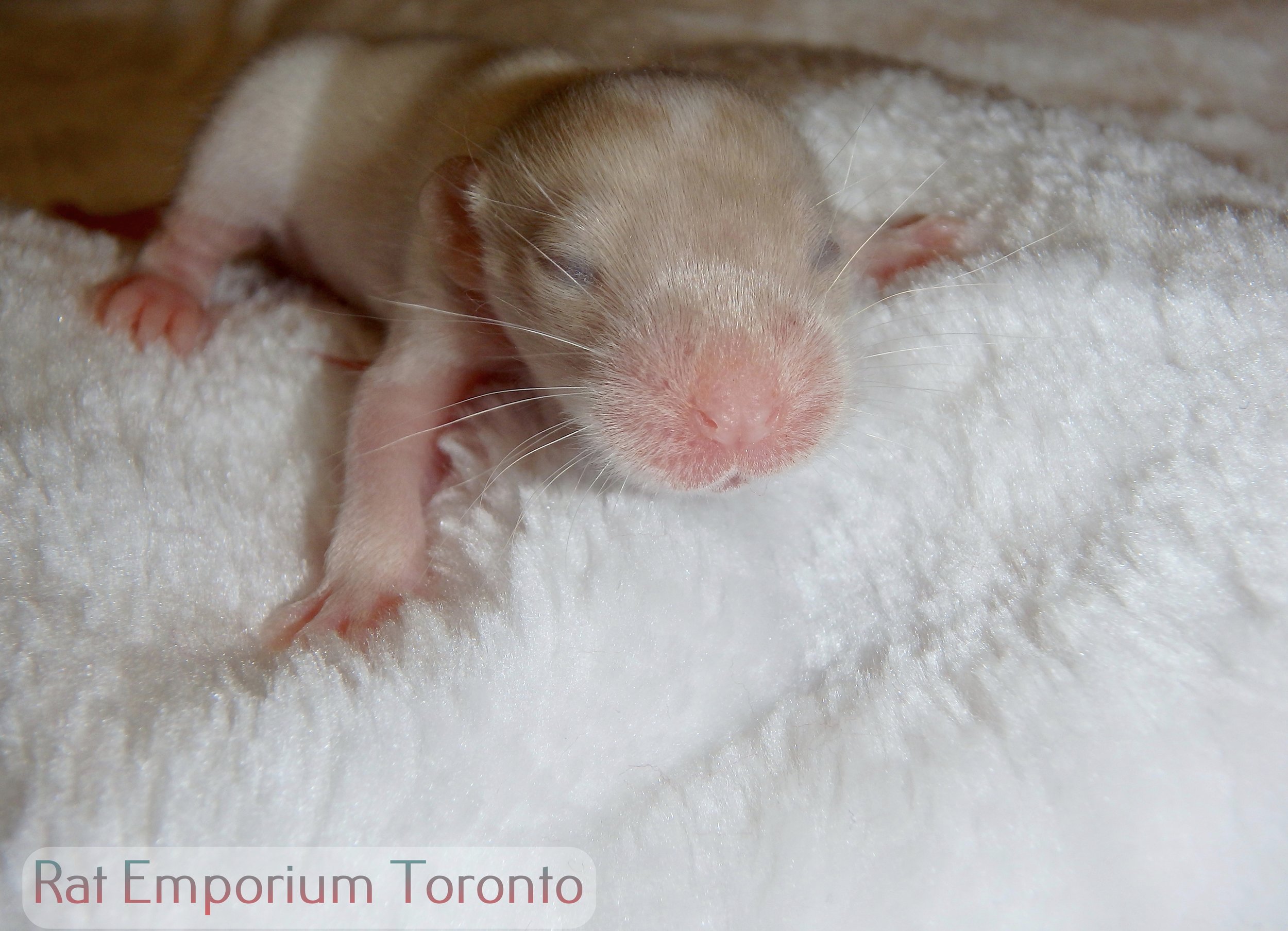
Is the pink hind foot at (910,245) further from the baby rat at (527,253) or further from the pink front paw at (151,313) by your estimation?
the pink front paw at (151,313)

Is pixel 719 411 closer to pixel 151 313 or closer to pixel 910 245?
pixel 910 245

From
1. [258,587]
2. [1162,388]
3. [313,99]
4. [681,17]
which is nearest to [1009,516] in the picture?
[1162,388]

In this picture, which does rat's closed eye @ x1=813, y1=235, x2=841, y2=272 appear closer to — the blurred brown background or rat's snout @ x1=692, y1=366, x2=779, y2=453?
rat's snout @ x1=692, y1=366, x2=779, y2=453

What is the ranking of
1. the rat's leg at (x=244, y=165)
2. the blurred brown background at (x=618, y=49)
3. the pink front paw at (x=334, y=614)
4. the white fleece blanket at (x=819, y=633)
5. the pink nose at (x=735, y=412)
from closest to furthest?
1. the white fleece blanket at (x=819, y=633)
2. the pink nose at (x=735, y=412)
3. the pink front paw at (x=334, y=614)
4. the rat's leg at (x=244, y=165)
5. the blurred brown background at (x=618, y=49)

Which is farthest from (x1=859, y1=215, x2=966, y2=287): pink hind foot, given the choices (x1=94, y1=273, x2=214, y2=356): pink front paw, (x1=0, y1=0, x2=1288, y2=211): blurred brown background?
(x1=94, y1=273, x2=214, y2=356): pink front paw

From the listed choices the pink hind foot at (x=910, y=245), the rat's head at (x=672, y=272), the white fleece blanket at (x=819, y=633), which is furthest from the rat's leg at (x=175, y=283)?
the pink hind foot at (x=910, y=245)

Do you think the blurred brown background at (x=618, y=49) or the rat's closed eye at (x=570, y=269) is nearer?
the rat's closed eye at (x=570, y=269)

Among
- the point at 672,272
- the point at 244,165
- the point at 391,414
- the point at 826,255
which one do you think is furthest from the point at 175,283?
the point at 826,255
